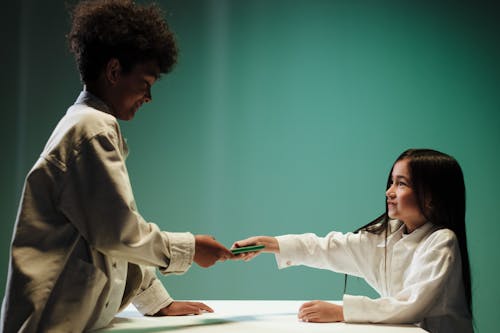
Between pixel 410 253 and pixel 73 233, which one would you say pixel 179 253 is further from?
pixel 410 253

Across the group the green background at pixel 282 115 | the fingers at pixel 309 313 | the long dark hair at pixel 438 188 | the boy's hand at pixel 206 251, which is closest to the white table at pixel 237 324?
the fingers at pixel 309 313

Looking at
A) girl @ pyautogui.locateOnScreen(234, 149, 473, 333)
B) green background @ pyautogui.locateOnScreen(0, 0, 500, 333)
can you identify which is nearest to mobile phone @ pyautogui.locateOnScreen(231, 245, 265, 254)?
girl @ pyautogui.locateOnScreen(234, 149, 473, 333)

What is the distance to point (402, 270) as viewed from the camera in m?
1.21

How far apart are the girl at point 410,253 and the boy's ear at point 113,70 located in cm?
46

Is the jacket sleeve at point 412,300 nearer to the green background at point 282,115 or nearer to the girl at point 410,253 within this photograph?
the girl at point 410,253

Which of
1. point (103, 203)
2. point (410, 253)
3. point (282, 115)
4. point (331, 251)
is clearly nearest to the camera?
point (103, 203)

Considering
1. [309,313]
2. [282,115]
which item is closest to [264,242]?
[309,313]

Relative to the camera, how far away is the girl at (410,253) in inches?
41.8

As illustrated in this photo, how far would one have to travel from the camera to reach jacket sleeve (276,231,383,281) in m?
1.30

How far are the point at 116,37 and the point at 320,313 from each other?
0.64m

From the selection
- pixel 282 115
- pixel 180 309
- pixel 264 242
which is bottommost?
pixel 180 309

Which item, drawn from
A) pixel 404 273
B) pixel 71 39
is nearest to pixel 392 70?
pixel 404 273

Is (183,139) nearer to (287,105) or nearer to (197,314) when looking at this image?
(287,105)

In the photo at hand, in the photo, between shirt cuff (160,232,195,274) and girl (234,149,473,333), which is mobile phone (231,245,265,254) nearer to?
girl (234,149,473,333)
